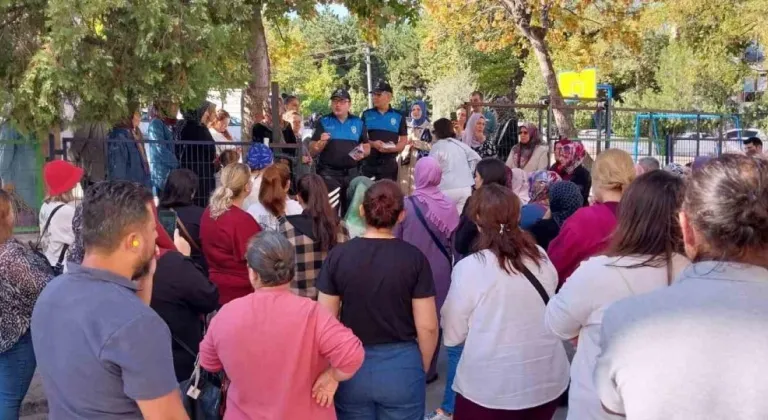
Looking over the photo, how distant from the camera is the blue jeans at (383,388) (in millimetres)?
3555

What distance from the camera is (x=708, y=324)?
1.69 metres

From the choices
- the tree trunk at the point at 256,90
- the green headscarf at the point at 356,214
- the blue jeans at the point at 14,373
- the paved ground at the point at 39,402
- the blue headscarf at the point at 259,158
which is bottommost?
the paved ground at the point at 39,402

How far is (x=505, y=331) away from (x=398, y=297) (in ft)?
1.79

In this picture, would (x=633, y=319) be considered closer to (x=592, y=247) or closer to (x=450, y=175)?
(x=592, y=247)

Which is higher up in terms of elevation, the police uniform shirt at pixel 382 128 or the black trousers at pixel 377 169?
the police uniform shirt at pixel 382 128

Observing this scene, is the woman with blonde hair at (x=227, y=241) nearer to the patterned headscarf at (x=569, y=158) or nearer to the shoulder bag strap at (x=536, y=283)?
the shoulder bag strap at (x=536, y=283)

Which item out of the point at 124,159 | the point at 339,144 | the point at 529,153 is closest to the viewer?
the point at 124,159

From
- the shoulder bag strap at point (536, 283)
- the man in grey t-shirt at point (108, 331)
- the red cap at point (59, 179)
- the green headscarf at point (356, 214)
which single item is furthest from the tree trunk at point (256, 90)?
the man in grey t-shirt at point (108, 331)

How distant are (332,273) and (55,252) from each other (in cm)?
253

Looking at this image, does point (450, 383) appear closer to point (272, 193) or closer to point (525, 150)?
point (272, 193)

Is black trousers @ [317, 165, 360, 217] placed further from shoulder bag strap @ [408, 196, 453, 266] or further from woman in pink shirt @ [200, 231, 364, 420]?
woman in pink shirt @ [200, 231, 364, 420]

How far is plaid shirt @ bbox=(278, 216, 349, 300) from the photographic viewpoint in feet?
14.1

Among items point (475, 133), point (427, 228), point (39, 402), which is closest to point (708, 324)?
point (427, 228)

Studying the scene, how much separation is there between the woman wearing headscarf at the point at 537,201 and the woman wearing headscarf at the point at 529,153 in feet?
8.43
